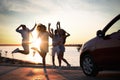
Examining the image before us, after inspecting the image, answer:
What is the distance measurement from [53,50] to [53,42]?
349mm

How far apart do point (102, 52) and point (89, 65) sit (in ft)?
3.03

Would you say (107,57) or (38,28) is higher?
(38,28)

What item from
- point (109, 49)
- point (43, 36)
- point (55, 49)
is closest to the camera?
point (109, 49)

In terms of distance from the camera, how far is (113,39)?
35.1 ft

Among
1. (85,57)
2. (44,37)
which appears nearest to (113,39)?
(85,57)

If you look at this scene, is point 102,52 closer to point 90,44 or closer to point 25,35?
point 90,44

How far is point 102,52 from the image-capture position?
36.5 ft

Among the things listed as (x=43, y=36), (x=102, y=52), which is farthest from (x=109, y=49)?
(x=43, y=36)

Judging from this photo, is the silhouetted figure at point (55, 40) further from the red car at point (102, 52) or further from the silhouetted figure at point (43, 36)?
the red car at point (102, 52)

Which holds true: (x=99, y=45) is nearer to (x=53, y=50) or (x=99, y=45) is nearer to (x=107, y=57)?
(x=107, y=57)

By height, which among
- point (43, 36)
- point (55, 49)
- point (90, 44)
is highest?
point (43, 36)

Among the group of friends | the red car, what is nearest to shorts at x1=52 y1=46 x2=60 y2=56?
the group of friends

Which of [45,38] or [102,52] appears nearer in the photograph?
[102,52]

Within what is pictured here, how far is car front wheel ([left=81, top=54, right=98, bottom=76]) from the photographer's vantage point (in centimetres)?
1169
